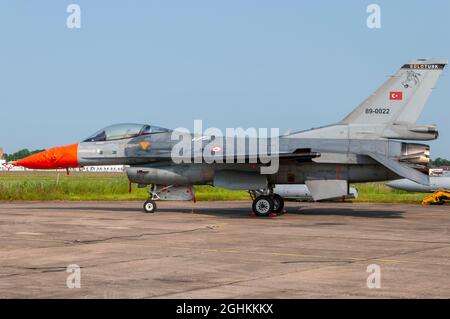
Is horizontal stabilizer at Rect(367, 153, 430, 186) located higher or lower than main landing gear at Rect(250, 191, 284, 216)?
higher

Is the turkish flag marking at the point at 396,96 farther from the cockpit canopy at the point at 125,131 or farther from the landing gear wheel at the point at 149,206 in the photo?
the landing gear wheel at the point at 149,206

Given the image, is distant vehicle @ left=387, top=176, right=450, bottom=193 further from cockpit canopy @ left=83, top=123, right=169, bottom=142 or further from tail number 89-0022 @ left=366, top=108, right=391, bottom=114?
cockpit canopy @ left=83, top=123, right=169, bottom=142

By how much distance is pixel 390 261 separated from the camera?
38.2 feet

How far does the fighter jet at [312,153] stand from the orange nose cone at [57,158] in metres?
0.23

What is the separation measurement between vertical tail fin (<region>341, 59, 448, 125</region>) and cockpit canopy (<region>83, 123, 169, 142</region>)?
7019 millimetres

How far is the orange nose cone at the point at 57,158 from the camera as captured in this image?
75.9 ft

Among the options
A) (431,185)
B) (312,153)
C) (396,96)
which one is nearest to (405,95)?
(396,96)

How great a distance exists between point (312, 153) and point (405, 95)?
362cm

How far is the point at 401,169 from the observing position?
2044cm

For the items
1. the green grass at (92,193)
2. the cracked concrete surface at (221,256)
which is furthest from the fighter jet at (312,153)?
the green grass at (92,193)

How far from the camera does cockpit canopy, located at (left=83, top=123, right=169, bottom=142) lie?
905 inches

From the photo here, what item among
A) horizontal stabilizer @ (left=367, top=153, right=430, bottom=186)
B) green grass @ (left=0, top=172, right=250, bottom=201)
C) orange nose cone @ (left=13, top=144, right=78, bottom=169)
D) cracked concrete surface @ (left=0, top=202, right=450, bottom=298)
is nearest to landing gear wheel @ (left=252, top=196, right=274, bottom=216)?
cracked concrete surface @ (left=0, top=202, right=450, bottom=298)
